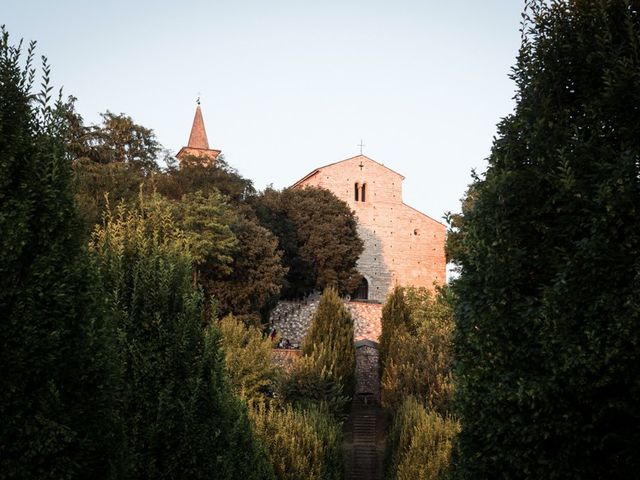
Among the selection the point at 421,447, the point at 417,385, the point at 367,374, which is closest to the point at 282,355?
the point at 367,374

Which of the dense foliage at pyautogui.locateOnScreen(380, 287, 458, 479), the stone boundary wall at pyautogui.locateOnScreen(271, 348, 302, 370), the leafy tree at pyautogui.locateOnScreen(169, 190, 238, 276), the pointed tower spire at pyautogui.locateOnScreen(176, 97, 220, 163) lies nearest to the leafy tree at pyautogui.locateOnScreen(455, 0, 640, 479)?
the dense foliage at pyautogui.locateOnScreen(380, 287, 458, 479)

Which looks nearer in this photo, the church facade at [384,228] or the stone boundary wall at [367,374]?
the stone boundary wall at [367,374]

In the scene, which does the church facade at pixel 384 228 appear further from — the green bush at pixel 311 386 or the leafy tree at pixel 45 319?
the leafy tree at pixel 45 319

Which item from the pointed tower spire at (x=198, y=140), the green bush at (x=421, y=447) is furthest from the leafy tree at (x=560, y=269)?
the pointed tower spire at (x=198, y=140)

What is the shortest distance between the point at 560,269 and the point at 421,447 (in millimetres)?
15272

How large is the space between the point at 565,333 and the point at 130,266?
667 cm

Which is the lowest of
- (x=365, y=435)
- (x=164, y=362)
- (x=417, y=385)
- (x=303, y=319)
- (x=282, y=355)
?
(x=365, y=435)

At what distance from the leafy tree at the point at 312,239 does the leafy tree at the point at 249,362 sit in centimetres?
1983

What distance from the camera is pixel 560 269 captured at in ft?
23.9

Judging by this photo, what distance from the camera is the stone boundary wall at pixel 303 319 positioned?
45.8 metres

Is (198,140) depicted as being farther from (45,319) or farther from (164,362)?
(45,319)

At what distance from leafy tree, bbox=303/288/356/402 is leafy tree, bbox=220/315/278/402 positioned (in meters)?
2.53

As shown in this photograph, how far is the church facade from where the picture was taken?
56.8 meters

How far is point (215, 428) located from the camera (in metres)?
10.6
